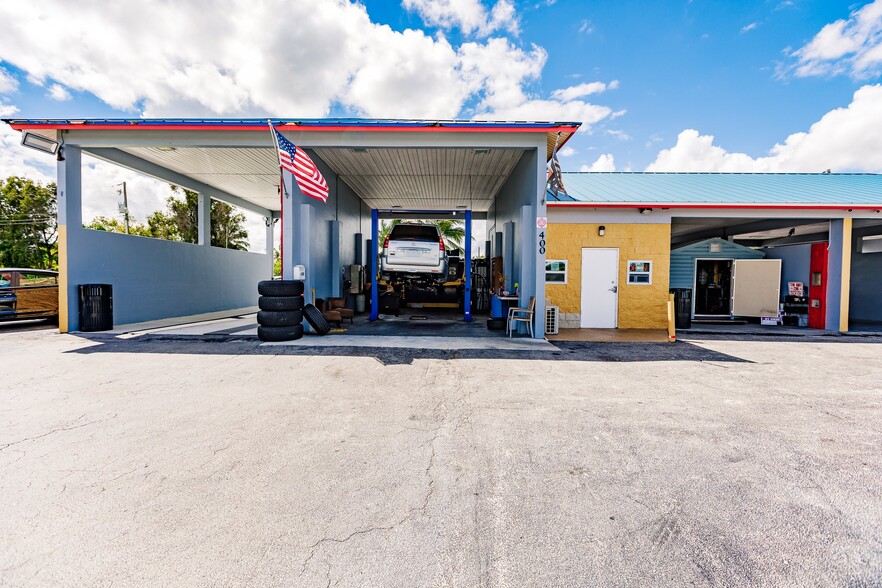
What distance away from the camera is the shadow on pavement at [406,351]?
7.10 meters

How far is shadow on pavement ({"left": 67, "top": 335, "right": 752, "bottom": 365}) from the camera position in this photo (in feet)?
23.3

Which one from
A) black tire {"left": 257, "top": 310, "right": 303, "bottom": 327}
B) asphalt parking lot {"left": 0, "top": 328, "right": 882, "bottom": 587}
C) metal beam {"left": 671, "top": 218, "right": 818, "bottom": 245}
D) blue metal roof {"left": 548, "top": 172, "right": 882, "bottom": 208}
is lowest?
asphalt parking lot {"left": 0, "top": 328, "right": 882, "bottom": 587}

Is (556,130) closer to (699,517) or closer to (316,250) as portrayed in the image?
(316,250)

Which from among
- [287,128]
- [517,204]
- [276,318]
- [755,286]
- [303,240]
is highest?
[287,128]

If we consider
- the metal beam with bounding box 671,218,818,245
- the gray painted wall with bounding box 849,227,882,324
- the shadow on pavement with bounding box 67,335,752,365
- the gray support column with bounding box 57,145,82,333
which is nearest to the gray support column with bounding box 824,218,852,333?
the metal beam with bounding box 671,218,818,245

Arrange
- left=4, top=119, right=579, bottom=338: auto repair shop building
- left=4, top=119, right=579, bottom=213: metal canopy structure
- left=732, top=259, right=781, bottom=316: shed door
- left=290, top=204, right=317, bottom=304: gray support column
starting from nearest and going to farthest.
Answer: left=4, top=119, right=579, bottom=213: metal canopy structure < left=4, top=119, right=579, bottom=338: auto repair shop building < left=290, top=204, right=317, bottom=304: gray support column < left=732, top=259, right=781, bottom=316: shed door

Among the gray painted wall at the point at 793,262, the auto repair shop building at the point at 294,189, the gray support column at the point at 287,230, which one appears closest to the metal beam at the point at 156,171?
the auto repair shop building at the point at 294,189

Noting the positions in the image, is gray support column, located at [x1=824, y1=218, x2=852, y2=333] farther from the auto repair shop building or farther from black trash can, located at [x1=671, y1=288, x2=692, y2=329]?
the auto repair shop building

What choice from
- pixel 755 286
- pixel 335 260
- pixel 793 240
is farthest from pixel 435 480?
pixel 793 240

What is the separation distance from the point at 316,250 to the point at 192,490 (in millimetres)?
8741

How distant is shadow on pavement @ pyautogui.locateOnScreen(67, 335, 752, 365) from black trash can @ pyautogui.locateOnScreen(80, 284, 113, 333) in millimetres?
1562

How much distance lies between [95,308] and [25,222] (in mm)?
27818

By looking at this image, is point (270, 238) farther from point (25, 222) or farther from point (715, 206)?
point (25, 222)

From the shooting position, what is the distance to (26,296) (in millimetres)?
10398
